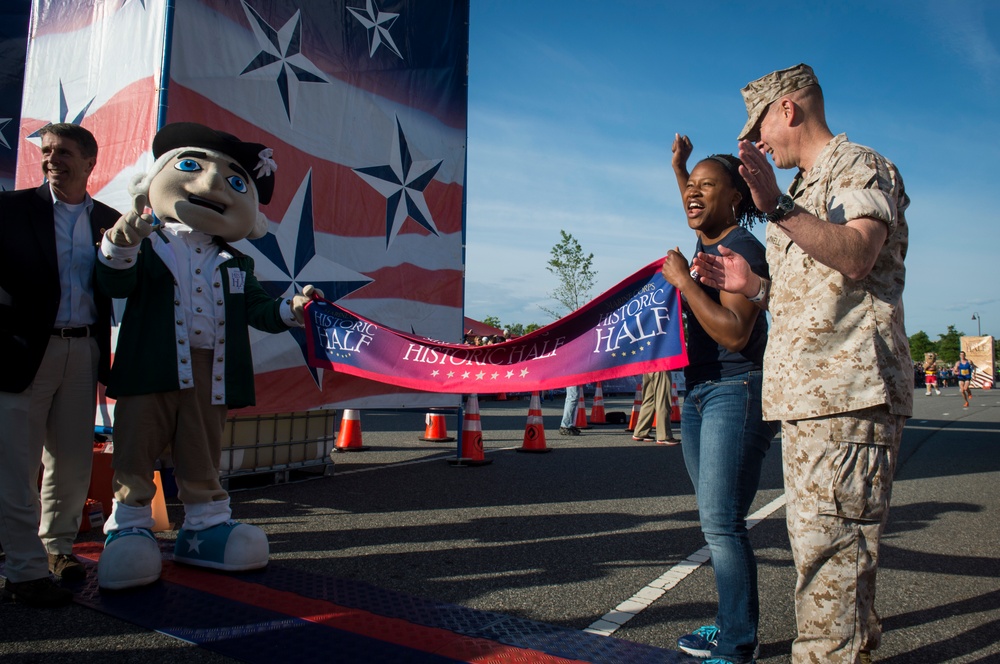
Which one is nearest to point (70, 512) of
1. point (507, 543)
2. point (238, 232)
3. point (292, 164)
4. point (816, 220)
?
point (238, 232)

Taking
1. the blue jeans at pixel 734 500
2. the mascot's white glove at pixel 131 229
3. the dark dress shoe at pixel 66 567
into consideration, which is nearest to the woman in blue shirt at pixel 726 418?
the blue jeans at pixel 734 500

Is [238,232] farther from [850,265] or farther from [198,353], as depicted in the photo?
[850,265]

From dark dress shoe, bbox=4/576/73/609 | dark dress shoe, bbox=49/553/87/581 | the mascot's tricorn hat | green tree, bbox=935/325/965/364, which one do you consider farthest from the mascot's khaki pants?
green tree, bbox=935/325/965/364

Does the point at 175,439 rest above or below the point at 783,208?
below

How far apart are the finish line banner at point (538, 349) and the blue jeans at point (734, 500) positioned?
39 cm

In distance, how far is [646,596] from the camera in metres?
3.44

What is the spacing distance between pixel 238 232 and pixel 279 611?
2.21 metres

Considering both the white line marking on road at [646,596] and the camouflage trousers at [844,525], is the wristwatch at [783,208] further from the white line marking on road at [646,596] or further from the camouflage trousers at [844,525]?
the white line marking on road at [646,596]

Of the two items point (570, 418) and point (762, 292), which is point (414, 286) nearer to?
point (762, 292)

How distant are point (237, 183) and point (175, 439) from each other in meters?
1.53

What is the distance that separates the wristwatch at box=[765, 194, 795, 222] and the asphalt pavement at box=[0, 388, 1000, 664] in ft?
5.90

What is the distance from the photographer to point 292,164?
5.89m

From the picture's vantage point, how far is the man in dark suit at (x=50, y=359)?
326cm

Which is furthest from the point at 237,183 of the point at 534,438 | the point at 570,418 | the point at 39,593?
the point at 570,418
